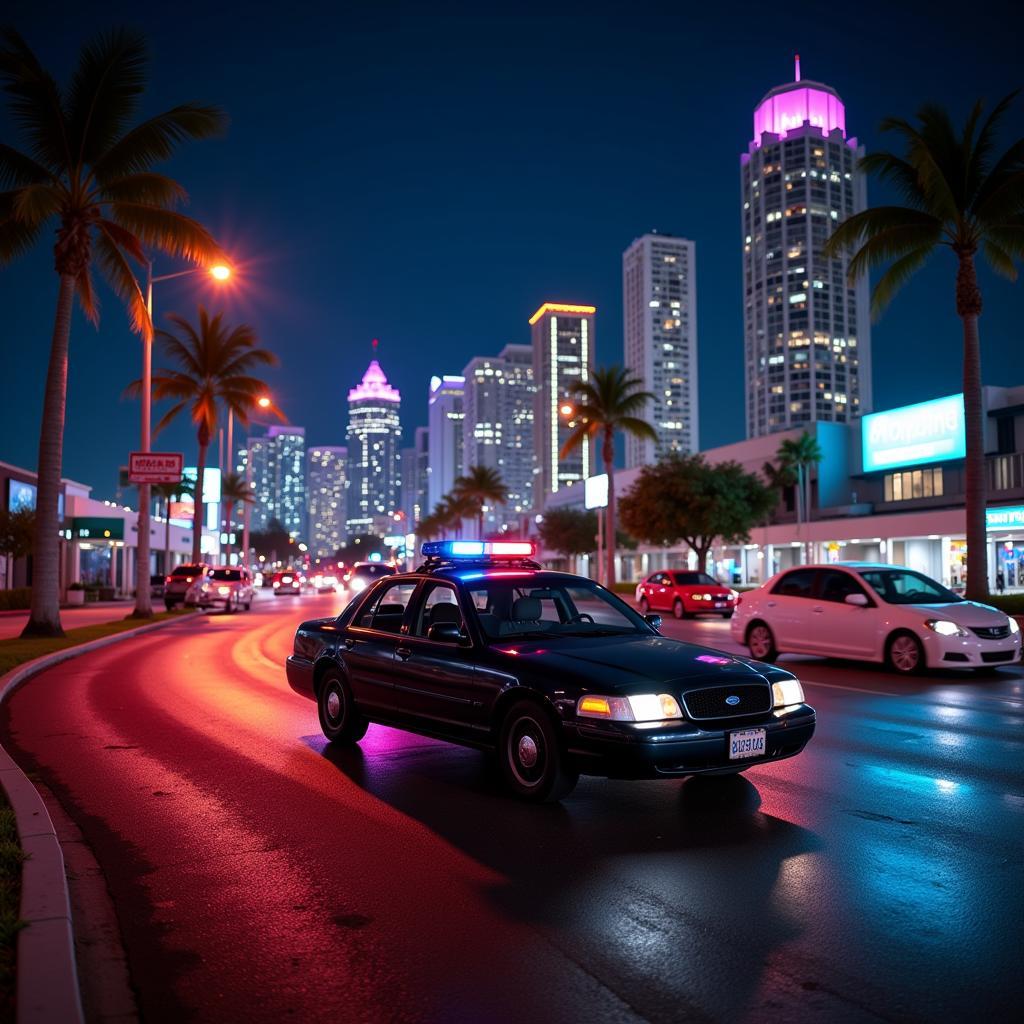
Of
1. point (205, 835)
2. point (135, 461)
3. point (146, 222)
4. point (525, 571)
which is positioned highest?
point (146, 222)

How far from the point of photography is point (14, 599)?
132ft

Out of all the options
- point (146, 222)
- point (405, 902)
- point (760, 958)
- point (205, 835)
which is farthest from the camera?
point (146, 222)

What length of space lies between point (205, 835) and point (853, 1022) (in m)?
4.14

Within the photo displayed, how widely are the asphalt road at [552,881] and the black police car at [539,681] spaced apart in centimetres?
39

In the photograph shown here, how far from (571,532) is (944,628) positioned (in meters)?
81.3

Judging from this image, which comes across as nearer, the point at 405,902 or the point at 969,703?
the point at 405,902

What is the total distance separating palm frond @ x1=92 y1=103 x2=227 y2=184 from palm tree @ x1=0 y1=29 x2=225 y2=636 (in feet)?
0.07

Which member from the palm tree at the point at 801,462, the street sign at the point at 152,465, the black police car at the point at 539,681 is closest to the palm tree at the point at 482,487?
the palm tree at the point at 801,462

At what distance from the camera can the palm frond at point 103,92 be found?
21656 mm

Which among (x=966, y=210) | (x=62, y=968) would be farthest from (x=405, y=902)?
(x=966, y=210)

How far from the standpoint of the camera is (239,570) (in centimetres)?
4200

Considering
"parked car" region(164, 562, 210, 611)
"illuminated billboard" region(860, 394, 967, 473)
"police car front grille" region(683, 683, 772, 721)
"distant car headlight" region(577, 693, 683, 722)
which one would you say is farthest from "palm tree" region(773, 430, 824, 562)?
→ "distant car headlight" region(577, 693, 683, 722)

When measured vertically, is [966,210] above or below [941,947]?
above

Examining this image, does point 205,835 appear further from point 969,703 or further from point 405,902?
point 969,703
